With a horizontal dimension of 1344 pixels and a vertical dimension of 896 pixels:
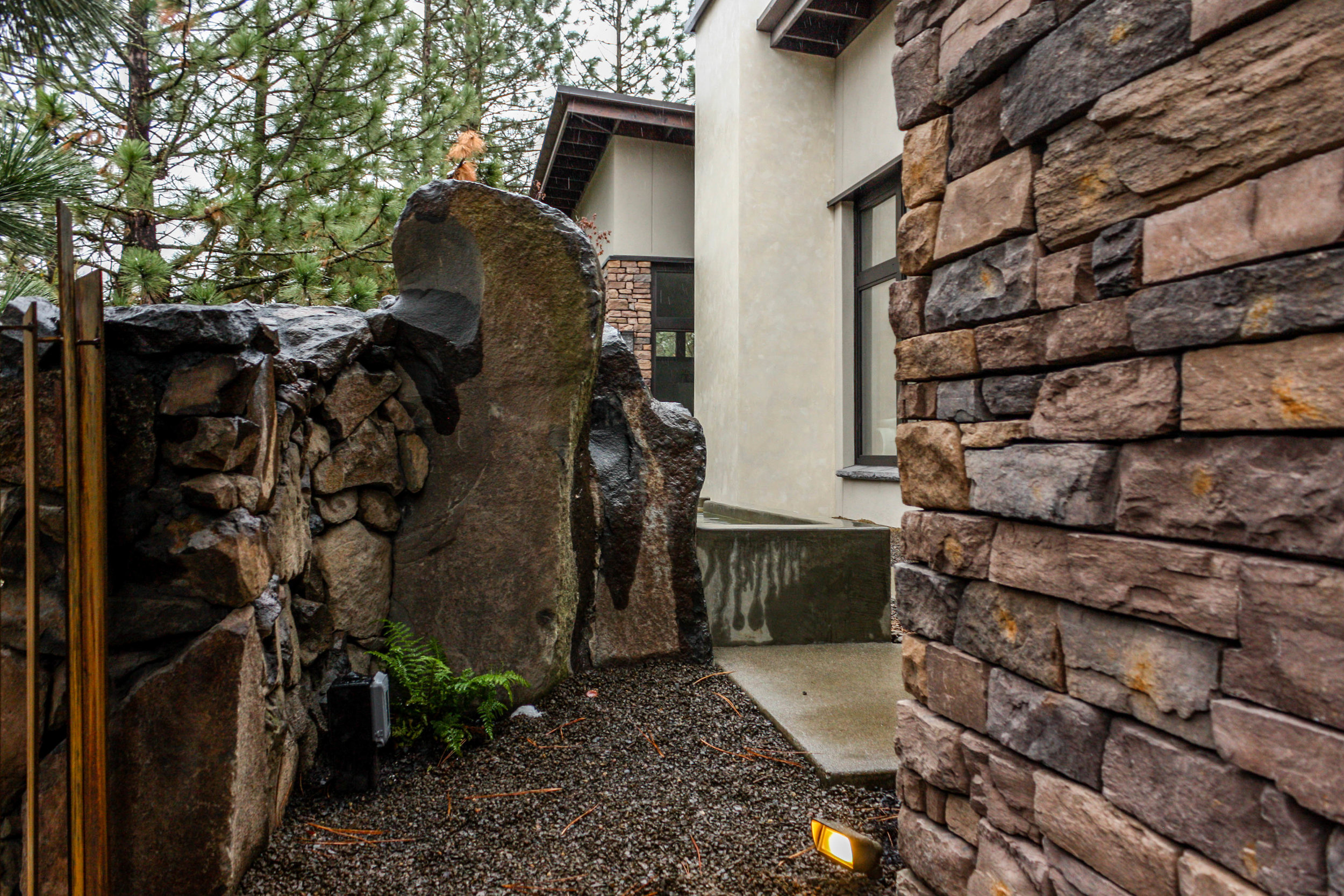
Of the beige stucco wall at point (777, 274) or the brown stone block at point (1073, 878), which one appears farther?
the beige stucco wall at point (777, 274)

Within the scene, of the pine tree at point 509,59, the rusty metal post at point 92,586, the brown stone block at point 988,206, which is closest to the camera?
the brown stone block at point 988,206

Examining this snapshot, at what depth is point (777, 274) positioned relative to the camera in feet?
25.8

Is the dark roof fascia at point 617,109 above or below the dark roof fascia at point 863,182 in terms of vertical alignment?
above

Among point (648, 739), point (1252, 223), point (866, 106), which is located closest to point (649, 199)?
point (866, 106)

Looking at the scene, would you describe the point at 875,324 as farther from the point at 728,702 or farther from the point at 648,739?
the point at 648,739

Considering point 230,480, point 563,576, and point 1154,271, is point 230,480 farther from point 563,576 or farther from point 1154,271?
point 1154,271

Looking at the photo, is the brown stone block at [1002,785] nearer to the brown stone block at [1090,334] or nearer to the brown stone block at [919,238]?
the brown stone block at [1090,334]

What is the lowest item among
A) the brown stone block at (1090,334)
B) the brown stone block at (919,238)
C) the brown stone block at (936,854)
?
the brown stone block at (936,854)

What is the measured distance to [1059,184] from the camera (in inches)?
52.4

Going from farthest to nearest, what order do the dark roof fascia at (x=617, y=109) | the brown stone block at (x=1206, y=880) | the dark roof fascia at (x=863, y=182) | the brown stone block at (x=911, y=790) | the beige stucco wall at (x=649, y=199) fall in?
the beige stucco wall at (x=649, y=199), the dark roof fascia at (x=617, y=109), the dark roof fascia at (x=863, y=182), the brown stone block at (x=911, y=790), the brown stone block at (x=1206, y=880)

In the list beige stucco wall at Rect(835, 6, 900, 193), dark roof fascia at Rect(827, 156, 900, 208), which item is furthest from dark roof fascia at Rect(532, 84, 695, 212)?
dark roof fascia at Rect(827, 156, 900, 208)

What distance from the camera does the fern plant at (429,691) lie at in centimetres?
262

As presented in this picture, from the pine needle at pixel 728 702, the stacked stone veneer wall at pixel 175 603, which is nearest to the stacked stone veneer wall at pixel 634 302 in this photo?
the pine needle at pixel 728 702

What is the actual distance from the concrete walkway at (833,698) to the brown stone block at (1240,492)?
1.05 meters
